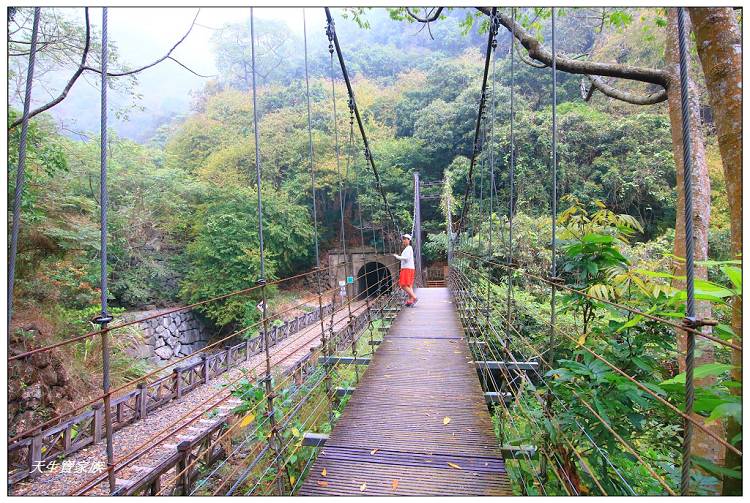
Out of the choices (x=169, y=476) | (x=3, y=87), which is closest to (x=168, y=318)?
(x=169, y=476)

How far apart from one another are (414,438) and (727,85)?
1865 mm

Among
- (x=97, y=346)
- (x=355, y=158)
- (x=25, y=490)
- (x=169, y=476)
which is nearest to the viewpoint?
(x=25, y=490)

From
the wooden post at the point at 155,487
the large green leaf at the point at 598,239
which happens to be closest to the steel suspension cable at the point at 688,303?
the large green leaf at the point at 598,239

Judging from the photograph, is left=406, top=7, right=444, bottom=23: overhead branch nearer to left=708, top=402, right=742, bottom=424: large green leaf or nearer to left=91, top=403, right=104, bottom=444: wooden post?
left=708, top=402, right=742, bottom=424: large green leaf

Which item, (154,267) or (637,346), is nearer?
(637,346)

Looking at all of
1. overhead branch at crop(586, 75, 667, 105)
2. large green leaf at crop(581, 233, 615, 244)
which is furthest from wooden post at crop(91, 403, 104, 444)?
overhead branch at crop(586, 75, 667, 105)

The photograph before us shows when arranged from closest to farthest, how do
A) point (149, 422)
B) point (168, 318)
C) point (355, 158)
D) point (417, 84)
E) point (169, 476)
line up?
1. point (169, 476)
2. point (149, 422)
3. point (168, 318)
4. point (355, 158)
5. point (417, 84)

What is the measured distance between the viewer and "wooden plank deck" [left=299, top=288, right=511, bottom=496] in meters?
1.37

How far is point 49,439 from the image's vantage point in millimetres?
3973

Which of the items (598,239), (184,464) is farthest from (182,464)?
(598,239)

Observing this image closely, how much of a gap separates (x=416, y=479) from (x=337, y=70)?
22044mm

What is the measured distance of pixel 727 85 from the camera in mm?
1446

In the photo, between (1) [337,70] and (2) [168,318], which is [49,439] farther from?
(1) [337,70]

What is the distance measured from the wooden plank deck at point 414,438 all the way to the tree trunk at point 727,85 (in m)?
1.21
